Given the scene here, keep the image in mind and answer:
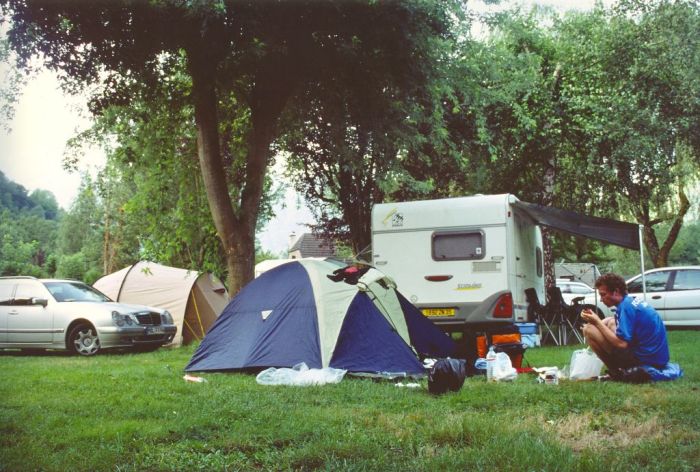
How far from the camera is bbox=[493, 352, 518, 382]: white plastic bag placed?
806 centimetres

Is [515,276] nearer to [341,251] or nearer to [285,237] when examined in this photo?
[341,251]

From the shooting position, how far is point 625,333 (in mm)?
7438

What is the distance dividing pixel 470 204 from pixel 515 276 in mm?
1404

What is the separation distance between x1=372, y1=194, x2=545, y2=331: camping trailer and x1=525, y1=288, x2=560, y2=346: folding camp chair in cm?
34

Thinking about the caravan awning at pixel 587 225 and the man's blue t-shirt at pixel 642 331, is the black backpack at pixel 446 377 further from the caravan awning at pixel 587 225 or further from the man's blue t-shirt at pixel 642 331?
the caravan awning at pixel 587 225

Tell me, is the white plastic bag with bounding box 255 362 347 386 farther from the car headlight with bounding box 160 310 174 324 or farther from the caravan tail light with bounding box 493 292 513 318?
the car headlight with bounding box 160 310 174 324

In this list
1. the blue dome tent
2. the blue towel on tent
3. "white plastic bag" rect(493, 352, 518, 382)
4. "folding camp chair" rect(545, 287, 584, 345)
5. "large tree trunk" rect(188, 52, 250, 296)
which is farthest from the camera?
"folding camp chair" rect(545, 287, 584, 345)

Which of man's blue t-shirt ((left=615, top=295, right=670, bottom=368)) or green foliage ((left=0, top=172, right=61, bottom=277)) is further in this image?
man's blue t-shirt ((left=615, top=295, right=670, bottom=368))

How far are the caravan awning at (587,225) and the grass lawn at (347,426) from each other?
402 centimetres

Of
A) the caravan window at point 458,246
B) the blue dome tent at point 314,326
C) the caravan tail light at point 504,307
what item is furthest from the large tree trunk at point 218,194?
the caravan tail light at point 504,307

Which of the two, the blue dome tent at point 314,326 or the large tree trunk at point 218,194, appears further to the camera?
the large tree trunk at point 218,194

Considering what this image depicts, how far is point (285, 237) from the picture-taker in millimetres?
69062

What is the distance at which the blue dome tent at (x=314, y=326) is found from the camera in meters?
8.69

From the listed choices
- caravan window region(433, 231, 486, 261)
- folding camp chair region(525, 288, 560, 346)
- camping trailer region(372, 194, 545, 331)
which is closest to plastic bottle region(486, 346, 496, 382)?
camping trailer region(372, 194, 545, 331)
